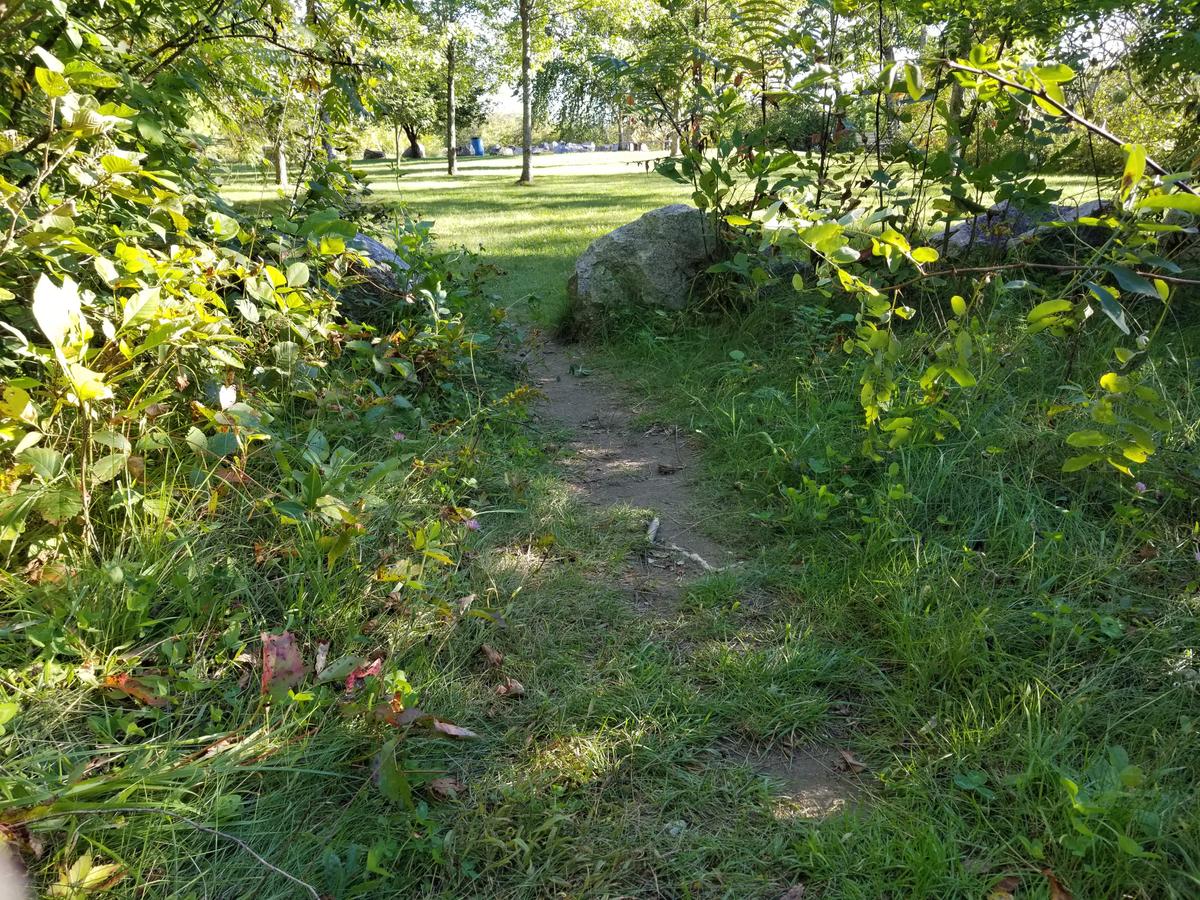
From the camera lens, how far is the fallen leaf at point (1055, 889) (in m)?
1.54

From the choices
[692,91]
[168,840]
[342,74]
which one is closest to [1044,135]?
[692,91]

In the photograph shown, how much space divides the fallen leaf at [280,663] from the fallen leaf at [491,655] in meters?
0.54

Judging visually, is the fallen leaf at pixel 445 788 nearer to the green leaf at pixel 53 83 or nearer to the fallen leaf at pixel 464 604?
the fallen leaf at pixel 464 604

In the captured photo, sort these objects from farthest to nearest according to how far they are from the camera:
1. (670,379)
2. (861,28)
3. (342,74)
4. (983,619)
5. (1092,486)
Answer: (861,28), (670,379), (342,74), (1092,486), (983,619)

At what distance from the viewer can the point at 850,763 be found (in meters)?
1.99

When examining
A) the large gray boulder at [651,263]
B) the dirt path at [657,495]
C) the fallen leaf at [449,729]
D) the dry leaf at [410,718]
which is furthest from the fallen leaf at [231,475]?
the large gray boulder at [651,263]

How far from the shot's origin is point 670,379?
4.74 m

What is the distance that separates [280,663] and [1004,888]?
1833mm

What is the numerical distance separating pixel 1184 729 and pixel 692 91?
565 centimetres

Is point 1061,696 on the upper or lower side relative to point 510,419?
lower

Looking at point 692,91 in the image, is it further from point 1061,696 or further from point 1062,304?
point 1061,696

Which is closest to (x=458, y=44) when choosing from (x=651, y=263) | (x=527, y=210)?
(x=527, y=210)

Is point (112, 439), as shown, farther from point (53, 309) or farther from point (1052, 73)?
point (1052, 73)

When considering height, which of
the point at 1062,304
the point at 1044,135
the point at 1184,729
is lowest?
the point at 1184,729
